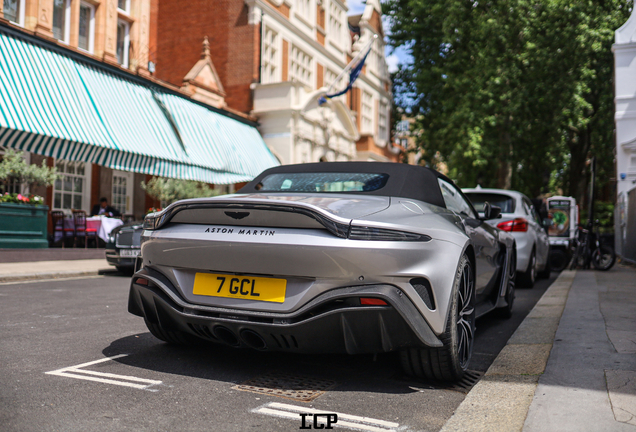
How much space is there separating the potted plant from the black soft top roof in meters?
9.85

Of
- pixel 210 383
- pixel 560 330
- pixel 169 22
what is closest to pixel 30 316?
pixel 210 383

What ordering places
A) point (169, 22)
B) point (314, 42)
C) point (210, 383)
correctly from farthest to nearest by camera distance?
point (314, 42) < point (169, 22) < point (210, 383)

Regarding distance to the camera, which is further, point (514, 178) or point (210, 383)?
point (514, 178)

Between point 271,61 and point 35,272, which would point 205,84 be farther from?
point 35,272

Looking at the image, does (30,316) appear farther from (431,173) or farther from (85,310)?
(431,173)

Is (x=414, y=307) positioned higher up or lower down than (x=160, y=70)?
lower down

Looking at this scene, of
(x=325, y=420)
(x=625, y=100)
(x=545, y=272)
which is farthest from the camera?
(x=625, y=100)

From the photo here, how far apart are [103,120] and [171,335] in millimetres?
A: 11616

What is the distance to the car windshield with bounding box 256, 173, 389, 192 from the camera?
418cm

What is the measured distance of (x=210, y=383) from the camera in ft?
10.7

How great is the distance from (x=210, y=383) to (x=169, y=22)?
80.8ft

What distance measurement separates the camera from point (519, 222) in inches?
340

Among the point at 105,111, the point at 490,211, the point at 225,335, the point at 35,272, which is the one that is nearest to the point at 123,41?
the point at 105,111

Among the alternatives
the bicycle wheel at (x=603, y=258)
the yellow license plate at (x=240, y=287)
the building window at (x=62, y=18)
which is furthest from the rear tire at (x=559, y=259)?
the building window at (x=62, y=18)
